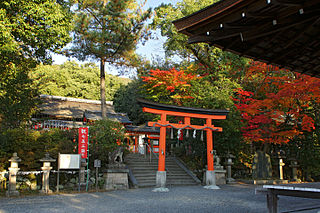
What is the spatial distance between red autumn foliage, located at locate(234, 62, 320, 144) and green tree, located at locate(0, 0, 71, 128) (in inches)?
365

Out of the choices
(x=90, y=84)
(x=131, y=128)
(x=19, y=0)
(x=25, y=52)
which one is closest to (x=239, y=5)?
(x=19, y=0)

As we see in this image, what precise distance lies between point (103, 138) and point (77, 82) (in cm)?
1885

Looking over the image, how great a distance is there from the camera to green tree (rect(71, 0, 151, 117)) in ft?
48.2

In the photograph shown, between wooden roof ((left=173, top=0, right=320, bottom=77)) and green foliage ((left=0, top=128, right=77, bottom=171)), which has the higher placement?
wooden roof ((left=173, top=0, right=320, bottom=77))

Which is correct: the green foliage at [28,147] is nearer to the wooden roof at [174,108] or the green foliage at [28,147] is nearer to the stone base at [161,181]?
the wooden roof at [174,108]

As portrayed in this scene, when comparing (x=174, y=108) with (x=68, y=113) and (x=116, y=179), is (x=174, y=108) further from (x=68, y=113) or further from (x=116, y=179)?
(x=68, y=113)

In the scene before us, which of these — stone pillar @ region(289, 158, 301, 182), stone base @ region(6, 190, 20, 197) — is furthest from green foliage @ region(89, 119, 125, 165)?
stone pillar @ region(289, 158, 301, 182)

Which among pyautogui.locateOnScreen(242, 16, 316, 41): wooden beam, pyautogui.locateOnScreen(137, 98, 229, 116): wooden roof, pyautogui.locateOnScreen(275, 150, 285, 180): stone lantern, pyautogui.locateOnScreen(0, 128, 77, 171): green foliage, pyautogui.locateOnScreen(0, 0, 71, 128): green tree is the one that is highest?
pyautogui.locateOnScreen(0, 0, 71, 128): green tree

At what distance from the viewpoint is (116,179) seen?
11.0m

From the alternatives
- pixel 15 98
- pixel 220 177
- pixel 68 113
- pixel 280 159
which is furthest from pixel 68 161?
pixel 68 113

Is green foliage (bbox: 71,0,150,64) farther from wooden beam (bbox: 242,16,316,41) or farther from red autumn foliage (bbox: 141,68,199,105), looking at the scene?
wooden beam (bbox: 242,16,316,41)

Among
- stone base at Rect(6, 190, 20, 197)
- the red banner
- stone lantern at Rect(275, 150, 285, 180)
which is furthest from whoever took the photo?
stone lantern at Rect(275, 150, 285, 180)

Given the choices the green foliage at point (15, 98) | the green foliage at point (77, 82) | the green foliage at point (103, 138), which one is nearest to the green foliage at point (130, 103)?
the green foliage at point (77, 82)

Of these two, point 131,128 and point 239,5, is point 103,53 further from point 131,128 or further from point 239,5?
point 239,5
